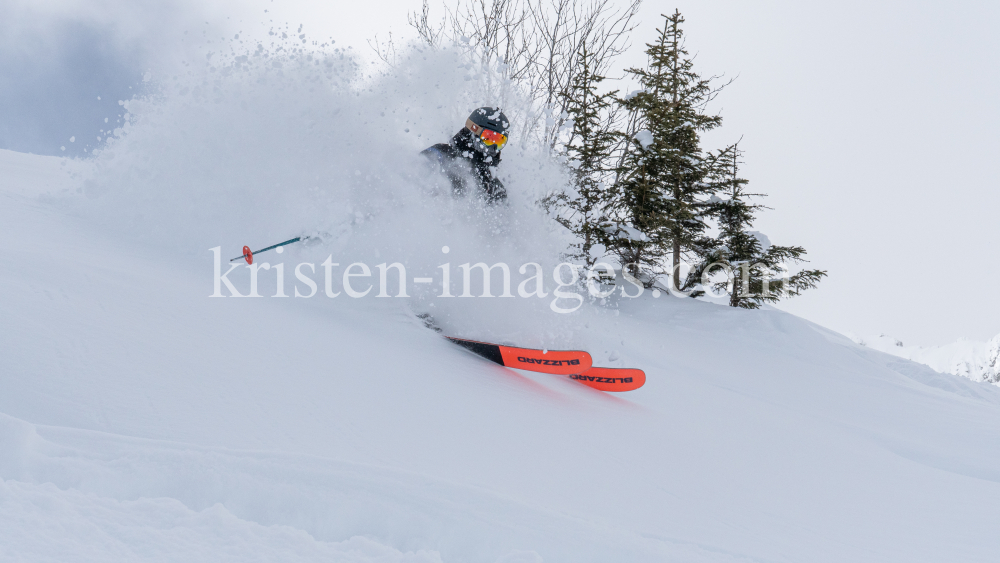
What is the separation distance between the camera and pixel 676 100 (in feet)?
47.8

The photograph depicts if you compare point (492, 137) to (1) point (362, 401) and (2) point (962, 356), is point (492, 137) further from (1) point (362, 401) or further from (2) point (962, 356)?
(2) point (962, 356)

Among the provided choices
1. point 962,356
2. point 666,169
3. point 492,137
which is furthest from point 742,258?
point 962,356

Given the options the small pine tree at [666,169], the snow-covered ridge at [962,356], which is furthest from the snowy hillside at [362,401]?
the snow-covered ridge at [962,356]

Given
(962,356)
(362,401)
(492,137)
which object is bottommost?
(962,356)

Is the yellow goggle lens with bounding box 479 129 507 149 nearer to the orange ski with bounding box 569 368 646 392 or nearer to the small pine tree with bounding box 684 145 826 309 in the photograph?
the orange ski with bounding box 569 368 646 392

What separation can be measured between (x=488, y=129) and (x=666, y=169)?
804cm

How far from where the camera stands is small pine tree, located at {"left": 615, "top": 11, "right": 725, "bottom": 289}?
12.2 m

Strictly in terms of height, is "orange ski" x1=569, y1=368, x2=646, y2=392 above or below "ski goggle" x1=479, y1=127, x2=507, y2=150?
below

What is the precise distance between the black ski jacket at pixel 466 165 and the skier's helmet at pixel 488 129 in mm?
82

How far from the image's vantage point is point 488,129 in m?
5.77

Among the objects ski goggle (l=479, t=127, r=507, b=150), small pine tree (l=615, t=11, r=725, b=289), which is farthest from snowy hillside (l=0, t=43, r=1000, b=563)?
small pine tree (l=615, t=11, r=725, b=289)

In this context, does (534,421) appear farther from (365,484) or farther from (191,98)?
(191,98)

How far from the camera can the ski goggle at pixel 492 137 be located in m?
5.77

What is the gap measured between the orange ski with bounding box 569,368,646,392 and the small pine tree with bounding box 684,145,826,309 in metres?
9.12
